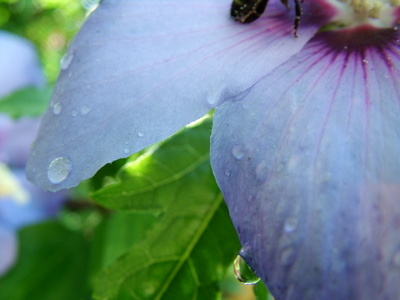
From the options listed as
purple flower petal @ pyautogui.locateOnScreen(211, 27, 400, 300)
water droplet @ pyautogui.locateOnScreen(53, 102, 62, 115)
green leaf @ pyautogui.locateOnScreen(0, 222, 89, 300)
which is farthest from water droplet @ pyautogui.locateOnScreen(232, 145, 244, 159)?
green leaf @ pyautogui.locateOnScreen(0, 222, 89, 300)

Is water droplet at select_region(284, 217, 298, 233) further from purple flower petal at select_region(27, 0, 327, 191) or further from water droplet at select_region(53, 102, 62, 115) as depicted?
water droplet at select_region(53, 102, 62, 115)

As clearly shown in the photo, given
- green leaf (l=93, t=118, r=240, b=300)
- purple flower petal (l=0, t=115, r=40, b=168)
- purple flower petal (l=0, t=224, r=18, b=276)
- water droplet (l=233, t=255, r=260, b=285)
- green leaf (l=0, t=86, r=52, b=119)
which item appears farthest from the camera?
purple flower petal (l=0, t=115, r=40, b=168)

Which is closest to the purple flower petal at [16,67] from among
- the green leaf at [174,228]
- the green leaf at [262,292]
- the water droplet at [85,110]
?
the green leaf at [174,228]

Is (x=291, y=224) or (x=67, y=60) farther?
(x=67, y=60)

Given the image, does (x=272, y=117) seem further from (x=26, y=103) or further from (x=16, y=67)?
(x=16, y=67)

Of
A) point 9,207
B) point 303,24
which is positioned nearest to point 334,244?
point 303,24

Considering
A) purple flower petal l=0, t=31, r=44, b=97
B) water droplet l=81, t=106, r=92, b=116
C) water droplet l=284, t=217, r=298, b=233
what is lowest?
purple flower petal l=0, t=31, r=44, b=97

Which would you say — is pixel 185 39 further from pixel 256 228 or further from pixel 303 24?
pixel 256 228

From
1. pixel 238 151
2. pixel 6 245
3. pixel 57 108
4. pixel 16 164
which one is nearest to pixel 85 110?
pixel 57 108
